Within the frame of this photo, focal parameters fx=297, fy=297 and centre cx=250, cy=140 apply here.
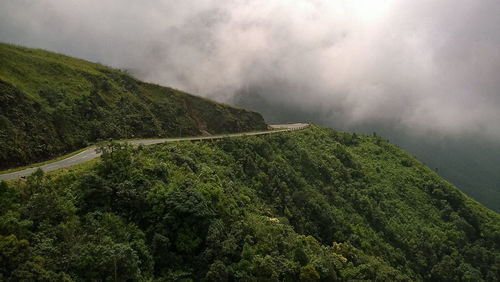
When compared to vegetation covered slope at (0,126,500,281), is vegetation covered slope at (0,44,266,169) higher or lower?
higher

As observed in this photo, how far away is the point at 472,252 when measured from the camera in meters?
68.2

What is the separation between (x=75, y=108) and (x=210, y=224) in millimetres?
26802

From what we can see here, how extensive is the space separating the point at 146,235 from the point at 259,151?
3356cm

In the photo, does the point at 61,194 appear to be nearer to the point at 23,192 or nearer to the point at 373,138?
the point at 23,192

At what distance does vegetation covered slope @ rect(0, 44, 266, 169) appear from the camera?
100 feet

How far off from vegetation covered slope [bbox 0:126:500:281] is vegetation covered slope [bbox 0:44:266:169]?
9086 millimetres

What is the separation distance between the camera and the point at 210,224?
24156 mm

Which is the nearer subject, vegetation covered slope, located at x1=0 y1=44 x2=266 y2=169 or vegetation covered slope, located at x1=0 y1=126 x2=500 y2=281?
vegetation covered slope, located at x1=0 y1=126 x2=500 y2=281

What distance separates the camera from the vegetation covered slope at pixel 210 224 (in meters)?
17.5

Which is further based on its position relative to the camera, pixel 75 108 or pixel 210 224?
pixel 75 108

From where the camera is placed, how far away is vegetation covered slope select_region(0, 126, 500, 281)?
17.5 meters

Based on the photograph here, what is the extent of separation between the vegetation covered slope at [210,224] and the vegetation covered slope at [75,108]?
9.09m

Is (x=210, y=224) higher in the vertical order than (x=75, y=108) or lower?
lower

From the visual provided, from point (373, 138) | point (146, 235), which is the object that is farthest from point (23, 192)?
point (373, 138)
